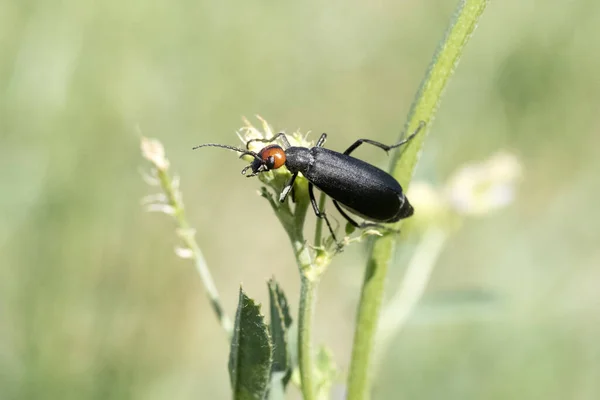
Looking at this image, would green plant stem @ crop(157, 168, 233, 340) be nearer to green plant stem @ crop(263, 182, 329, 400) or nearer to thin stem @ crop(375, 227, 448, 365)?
green plant stem @ crop(263, 182, 329, 400)

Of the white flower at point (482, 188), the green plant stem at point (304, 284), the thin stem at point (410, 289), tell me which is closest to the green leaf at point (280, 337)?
the green plant stem at point (304, 284)

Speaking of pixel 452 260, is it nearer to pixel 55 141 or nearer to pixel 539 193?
pixel 539 193

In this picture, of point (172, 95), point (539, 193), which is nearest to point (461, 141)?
point (539, 193)

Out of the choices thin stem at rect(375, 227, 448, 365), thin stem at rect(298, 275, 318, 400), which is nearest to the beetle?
thin stem at rect(298, 275, 318, 400)

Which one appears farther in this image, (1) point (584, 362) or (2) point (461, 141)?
(2) point (461, 141)

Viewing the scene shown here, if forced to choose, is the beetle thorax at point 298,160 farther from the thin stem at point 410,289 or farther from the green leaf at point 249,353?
the thin stem at point 410,289

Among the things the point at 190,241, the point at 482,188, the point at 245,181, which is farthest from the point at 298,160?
the point at 245,181
